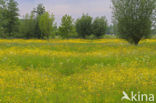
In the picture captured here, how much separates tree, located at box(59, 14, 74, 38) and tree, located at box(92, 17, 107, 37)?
467 inches

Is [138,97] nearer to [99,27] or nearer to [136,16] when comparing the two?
[136,16]

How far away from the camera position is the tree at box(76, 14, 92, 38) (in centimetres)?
6719

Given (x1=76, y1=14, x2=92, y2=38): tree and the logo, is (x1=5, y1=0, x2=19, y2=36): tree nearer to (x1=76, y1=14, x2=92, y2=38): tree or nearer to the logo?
(x1=76, y1=14, x2=92, y2=38): tree

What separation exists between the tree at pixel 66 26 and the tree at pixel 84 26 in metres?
9.70

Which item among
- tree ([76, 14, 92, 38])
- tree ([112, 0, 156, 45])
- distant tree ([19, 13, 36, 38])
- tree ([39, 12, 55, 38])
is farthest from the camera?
tree ([76, 14, 92, 38])

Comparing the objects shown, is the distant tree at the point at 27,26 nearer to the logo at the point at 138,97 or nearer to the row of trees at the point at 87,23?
the row of trees at the point at 87,23

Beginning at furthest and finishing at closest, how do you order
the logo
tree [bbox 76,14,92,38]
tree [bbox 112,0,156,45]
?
1. tree [bbox 76,14,92,38]
2. tree [bbox 112,0,156,45]
3. the logo

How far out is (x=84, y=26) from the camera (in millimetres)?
67062

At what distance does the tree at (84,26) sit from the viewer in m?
67.2

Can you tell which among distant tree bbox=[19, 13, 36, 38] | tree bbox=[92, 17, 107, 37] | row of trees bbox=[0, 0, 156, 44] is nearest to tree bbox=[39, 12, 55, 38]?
row of trees bbox=[0, 0, 156, 44]

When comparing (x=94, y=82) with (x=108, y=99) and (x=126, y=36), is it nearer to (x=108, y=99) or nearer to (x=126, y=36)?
(x=108, y=99)

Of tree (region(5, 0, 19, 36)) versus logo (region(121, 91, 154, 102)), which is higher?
tree (region(5, 0, 19, 36))

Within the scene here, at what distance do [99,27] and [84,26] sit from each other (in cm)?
593

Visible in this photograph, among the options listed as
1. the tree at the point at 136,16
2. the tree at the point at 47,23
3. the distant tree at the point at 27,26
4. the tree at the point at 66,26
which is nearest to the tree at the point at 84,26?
the tree at the point at 66,26
